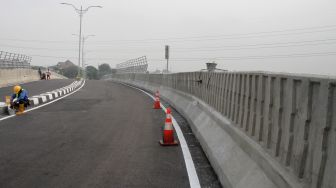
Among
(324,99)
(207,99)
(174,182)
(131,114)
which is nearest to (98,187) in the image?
(174,182)

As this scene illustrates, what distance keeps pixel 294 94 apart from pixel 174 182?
278 centimetres

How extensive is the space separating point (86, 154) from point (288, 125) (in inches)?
193

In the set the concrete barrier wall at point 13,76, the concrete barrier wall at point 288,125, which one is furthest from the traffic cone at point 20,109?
the concrete barrier wall at point 13,76

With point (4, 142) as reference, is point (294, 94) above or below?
above

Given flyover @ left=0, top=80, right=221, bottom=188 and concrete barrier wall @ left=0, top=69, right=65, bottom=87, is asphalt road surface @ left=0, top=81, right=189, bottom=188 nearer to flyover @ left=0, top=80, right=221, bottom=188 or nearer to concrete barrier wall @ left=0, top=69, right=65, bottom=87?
flyover @ left=0, top=80, right=221, bottom=188

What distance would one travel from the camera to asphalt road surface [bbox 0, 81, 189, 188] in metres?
6.79

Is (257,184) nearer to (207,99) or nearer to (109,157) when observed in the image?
(109,157)

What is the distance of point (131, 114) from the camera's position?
15.8 meters

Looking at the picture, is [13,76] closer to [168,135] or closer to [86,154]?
[168,135]

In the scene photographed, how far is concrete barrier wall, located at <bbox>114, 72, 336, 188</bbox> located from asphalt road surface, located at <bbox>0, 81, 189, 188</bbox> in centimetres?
144

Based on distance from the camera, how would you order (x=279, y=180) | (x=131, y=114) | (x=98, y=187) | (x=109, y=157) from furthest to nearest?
1. (x=131, y=114)
2. (x=109, y=157)
3. (x=98, y=187)
4. (x=279, y=180)

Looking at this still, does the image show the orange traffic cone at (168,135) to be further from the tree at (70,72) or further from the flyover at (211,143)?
the tree at (70,72)

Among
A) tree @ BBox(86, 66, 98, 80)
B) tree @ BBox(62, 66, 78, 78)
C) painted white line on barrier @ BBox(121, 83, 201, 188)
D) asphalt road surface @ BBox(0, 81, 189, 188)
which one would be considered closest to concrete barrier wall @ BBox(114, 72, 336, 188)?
painted white line on barrier @ BBox(121, 83, 201, 188)

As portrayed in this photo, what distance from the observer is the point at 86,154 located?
8.62 meters
